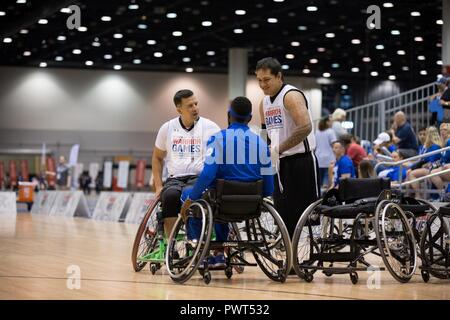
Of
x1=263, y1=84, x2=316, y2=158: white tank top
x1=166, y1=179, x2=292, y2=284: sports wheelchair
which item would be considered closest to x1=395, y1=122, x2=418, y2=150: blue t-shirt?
x1=263, y1=84, x2=316, y2=158: white tank top

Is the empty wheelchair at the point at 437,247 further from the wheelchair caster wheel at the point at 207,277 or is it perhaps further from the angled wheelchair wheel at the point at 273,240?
the wheelchair caster wheel at the point at 207,277

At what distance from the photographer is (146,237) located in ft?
21.4

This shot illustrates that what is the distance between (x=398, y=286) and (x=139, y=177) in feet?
71.8

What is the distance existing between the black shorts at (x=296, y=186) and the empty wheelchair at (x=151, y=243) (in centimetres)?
91

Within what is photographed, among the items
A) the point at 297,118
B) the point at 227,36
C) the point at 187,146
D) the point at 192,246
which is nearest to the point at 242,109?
the point at 297,118

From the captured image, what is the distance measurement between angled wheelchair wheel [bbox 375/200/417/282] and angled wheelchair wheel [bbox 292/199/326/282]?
448 millimetres

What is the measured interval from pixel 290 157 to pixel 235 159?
2.09ft

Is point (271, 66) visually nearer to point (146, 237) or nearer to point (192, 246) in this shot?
point (192, 246)

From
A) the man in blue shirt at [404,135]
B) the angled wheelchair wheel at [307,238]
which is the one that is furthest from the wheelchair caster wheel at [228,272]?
the man in blue shirt at [404,135]

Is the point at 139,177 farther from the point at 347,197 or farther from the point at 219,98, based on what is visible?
the point at 347,197

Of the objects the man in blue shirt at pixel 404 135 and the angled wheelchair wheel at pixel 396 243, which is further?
the man in blue shirt at pixel 404 135

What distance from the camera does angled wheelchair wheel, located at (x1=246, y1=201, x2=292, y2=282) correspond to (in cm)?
A: 544

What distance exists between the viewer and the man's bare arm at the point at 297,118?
596cm

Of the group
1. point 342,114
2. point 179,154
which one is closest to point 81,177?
point 342,114
